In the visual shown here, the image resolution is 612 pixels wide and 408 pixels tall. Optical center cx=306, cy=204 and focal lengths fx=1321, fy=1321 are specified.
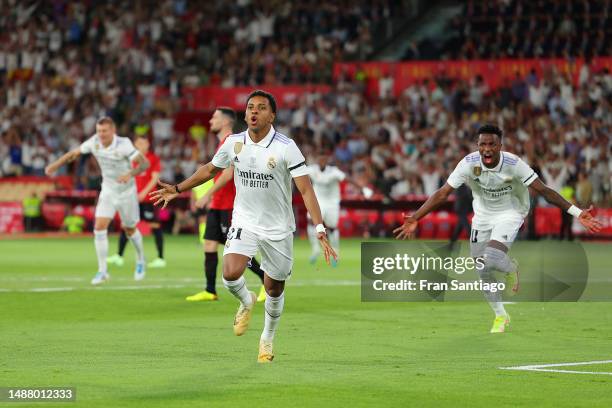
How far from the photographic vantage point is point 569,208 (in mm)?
14523

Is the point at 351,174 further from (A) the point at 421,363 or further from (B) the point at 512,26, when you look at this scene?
(A) the point at 421,363

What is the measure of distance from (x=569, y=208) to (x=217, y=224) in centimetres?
579

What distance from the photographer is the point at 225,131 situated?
1833 centimetres

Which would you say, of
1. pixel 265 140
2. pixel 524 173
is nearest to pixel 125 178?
pixel 524 173

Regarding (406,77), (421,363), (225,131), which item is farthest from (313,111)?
(421,363)

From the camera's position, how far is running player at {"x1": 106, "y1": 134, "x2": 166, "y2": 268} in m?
24.2

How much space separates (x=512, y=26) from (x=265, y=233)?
107ft

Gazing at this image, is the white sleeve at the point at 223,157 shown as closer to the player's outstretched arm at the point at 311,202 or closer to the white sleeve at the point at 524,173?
the player's outstretched arm at the point at 311,202

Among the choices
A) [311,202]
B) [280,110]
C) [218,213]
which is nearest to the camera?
[311,202]

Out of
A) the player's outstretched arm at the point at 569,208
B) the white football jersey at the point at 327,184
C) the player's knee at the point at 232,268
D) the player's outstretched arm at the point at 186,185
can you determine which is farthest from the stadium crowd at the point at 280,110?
the player's outstretched arm at the point at 186,185

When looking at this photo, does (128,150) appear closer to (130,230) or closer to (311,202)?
(130,230)

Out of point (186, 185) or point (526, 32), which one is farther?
point (526, 32)

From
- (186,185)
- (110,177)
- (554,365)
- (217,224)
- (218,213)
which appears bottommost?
(554,365)

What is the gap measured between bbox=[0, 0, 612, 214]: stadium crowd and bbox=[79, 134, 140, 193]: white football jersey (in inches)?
589
